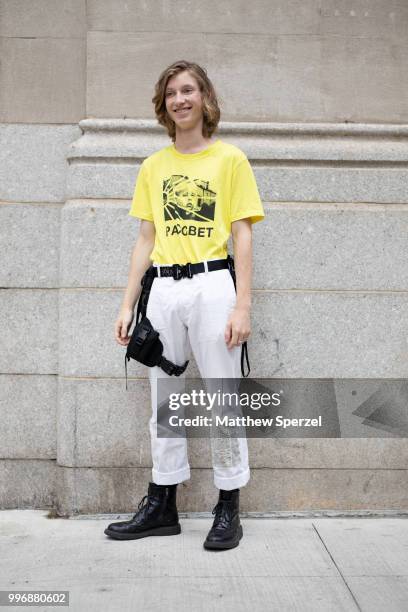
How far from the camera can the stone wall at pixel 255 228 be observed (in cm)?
420

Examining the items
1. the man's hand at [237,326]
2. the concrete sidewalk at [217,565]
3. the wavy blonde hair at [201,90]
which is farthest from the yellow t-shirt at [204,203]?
the concrete sidewalk at [217,565]

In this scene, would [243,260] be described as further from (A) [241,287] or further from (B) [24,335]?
(B) [24,335]

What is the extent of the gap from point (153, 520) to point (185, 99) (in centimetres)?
221

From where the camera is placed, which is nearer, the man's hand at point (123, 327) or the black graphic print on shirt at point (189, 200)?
the black graphic print on shirt at point (189, 200)

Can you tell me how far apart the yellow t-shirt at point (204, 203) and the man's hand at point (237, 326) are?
1.07 feet

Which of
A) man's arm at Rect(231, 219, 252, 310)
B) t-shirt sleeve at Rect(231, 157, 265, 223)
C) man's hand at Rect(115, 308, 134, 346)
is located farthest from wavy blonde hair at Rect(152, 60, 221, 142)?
man's hand at Rect(115, 308, 134, 346)

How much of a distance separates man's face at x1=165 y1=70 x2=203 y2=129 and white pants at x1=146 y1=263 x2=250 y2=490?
0.79m

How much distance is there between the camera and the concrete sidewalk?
3018 mm

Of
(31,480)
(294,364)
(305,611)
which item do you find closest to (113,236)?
(294,364)

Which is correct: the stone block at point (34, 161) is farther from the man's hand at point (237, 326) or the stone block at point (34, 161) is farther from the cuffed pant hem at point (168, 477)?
the cuffed pant hem at point (168, 477)

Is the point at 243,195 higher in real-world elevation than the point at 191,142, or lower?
lower

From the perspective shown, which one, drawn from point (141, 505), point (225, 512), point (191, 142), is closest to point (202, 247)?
point (191, 142)

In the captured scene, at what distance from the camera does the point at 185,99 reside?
355 centimetres

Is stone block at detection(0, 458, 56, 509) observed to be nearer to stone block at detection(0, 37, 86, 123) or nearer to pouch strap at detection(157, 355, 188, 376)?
pouch strap at detection(157, 355, 188, 376)
